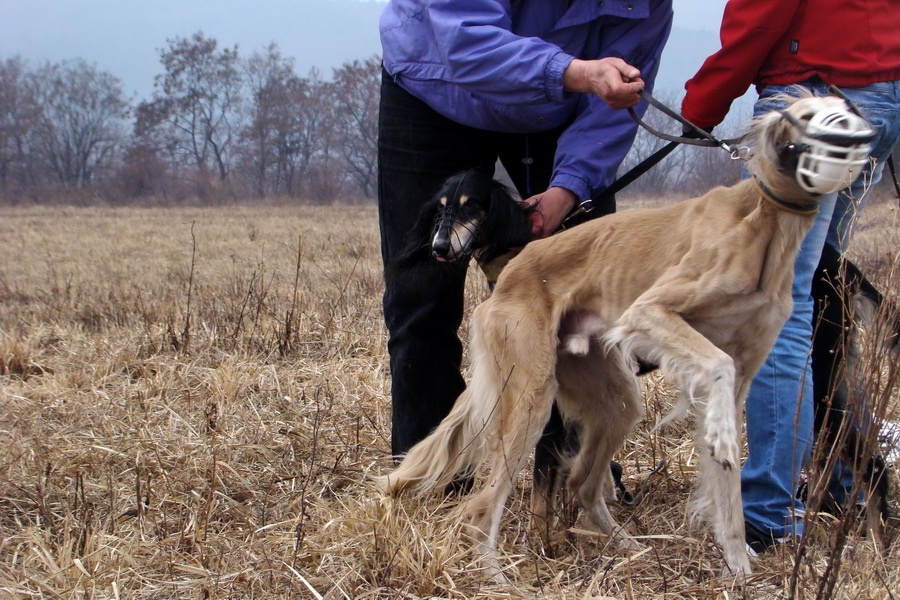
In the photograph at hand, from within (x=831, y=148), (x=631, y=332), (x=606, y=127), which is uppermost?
(x=606, y=127)

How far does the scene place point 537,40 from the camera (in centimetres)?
291

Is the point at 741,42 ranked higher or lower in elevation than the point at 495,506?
higher

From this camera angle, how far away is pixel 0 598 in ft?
8.74

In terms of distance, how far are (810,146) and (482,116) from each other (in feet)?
3.66

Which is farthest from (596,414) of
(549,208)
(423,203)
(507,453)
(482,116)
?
(482,116)

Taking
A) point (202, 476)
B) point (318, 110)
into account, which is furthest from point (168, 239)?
point (318, 110)

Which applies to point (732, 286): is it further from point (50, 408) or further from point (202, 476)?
point (50, 408)

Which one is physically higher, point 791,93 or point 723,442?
point 791,93

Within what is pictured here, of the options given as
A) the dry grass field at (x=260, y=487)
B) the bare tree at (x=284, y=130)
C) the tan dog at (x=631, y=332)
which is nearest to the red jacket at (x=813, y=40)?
the tan dog at (x=631, y=332)

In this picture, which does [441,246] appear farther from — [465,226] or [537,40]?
[537,40]

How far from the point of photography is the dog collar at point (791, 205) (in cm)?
265

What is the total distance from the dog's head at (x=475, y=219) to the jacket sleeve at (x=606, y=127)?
0.18m

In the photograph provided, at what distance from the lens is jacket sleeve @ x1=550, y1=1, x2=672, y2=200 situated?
3191 millimetres

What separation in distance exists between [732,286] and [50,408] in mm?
3431
